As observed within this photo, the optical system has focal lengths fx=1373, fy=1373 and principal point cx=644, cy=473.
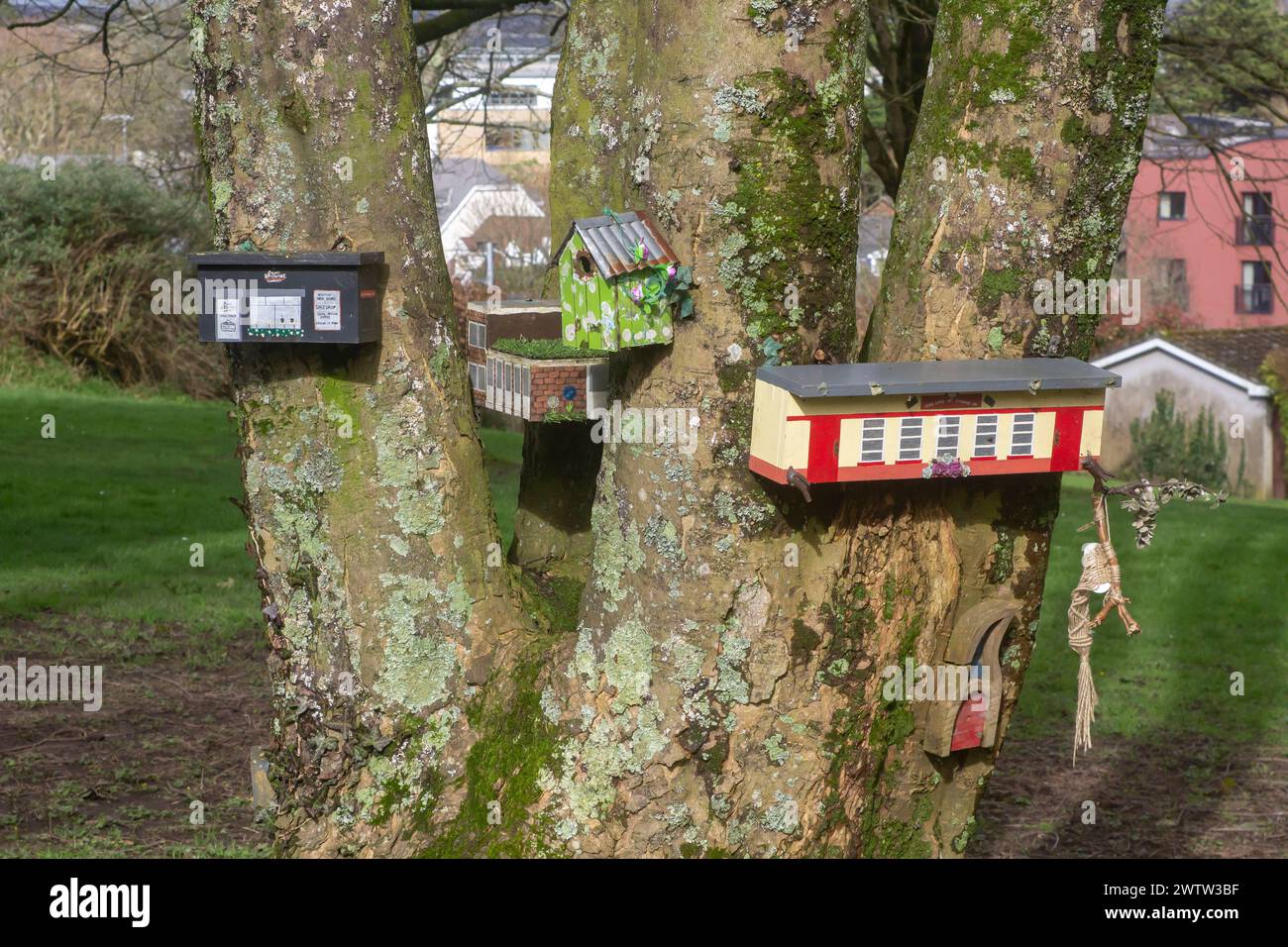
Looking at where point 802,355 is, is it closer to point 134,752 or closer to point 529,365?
point 529,365

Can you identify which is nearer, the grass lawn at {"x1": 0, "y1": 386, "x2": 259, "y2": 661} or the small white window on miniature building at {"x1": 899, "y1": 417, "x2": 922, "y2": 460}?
the small white window on miniature building at {"x1": 899, "y1": 417, "x2": 922, "y2": 460}

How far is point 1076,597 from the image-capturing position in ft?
10.3

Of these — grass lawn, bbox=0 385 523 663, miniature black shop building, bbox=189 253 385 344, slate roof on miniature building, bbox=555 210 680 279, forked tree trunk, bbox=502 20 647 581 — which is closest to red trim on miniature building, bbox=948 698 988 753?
slate roof on miniature building, bbox=555 210 680 279

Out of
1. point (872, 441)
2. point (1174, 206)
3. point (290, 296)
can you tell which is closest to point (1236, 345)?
point (1174, 206)

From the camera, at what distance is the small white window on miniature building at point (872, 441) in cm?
281

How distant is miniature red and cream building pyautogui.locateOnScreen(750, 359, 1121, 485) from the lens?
275 centimetres

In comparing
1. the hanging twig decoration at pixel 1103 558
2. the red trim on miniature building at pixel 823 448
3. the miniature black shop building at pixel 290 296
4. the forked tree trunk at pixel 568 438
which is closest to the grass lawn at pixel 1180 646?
the forked tree trunk at pixel 568 438

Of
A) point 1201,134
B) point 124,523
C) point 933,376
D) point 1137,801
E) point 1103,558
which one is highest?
point 1201,134

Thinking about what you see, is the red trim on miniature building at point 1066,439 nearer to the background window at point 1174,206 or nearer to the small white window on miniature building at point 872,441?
the small white window on miniature building at point 872,441

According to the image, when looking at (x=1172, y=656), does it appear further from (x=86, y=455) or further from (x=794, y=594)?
(x=86, y=455)

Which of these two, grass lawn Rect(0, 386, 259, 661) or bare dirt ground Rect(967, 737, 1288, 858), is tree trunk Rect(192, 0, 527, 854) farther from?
bare dirt ground Rect(967, 737, 1288, 858)

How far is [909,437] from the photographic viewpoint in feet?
9.32

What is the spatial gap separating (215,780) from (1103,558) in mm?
3908
